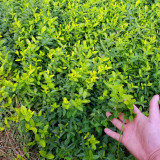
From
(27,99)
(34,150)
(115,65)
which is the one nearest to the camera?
(34,150)

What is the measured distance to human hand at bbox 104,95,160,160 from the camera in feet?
5.32

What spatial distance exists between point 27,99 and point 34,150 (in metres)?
0.56

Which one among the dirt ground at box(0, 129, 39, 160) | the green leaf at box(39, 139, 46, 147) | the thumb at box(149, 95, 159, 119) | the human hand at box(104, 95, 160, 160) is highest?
the green leaf at box(39, 139, 46, 147)

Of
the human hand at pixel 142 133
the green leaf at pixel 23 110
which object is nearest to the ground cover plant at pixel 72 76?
the green leaf at pixel 23 110

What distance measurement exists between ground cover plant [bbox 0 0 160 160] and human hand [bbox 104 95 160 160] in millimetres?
138

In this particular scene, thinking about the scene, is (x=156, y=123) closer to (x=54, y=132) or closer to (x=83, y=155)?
(x=83, y=155)

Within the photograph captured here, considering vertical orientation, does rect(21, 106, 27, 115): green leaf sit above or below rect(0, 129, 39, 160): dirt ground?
above

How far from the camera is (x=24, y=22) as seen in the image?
8.61 feet

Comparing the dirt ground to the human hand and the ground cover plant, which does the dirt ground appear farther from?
the human hand

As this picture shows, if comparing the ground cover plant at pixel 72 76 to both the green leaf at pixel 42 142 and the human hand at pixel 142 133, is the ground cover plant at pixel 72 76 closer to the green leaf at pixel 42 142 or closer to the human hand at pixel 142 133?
the green leaf at pixel 42 142

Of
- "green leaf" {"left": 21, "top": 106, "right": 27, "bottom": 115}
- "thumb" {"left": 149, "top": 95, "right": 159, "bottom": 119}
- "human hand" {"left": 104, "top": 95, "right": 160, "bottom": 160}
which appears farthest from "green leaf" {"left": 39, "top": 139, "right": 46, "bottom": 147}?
"thumb" {"left": 149, "top": 95, "right": 159, "bottom": 119}

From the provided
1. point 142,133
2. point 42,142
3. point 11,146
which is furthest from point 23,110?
point 142,133

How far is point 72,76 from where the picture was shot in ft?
6.36

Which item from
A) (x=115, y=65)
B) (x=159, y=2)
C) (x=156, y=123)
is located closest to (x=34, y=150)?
(x=156, y=123)
